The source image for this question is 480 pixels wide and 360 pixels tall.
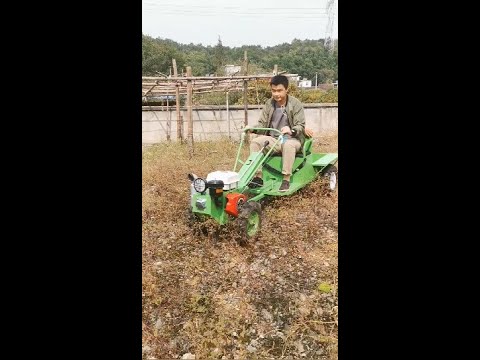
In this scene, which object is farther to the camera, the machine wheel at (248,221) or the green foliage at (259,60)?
the machine wheel at (248,221)

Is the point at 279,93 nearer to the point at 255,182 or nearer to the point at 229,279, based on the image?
the point at 255,182

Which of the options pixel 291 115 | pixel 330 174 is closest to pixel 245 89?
pixel 291 115

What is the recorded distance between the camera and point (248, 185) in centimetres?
255

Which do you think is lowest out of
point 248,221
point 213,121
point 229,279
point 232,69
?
point 229,279

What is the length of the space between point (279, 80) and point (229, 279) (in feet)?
3.94

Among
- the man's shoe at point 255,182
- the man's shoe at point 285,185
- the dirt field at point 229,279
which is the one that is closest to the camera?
the dirt field at point 229,279

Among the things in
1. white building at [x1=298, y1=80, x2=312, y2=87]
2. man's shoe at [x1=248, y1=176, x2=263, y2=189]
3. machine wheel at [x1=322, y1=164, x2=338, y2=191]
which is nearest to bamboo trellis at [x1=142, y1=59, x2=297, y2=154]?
white building at [x1=298, y1=80, x2=312, y2=87]

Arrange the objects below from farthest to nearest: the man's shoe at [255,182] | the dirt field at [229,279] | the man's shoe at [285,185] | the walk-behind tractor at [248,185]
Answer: the man's shoe at [285,185] < the man's shoe at [255,182] < the walk-behind tractor at [248,185] < the dirt field at [229,279]

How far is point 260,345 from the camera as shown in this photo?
172 cm

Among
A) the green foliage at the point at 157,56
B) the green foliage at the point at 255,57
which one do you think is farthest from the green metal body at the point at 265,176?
the green foliage at the point at 157,56

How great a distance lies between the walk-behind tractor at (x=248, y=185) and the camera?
229 centimetres

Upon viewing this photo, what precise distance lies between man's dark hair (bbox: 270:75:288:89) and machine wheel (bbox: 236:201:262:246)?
2.50ft

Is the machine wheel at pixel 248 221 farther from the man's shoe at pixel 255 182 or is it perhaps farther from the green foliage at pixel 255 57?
the green foliage at pixel 255 57

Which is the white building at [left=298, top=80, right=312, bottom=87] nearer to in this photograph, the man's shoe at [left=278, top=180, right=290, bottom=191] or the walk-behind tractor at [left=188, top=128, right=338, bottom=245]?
the walk-behind tractor at [left=188, top=128, right=338, bottom=245]
